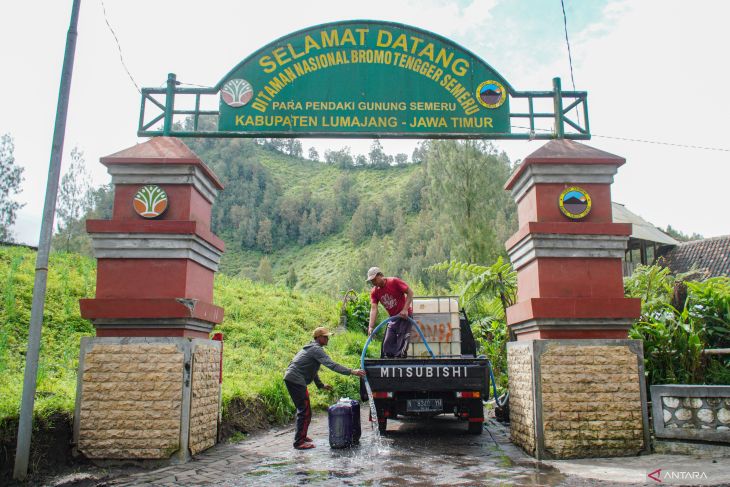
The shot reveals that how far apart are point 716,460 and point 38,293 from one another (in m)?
7.90

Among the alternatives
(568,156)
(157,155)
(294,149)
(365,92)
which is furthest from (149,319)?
(294,149)

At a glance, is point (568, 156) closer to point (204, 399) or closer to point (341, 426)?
point (341, 426)

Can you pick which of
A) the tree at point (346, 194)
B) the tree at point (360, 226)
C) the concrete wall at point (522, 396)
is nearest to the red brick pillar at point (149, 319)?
the concrete wall at point (522, 396)

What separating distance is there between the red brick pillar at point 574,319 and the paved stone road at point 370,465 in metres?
0.72

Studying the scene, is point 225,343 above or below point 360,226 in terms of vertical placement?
below

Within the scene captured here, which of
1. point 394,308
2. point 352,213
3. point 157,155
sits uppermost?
point 352,213

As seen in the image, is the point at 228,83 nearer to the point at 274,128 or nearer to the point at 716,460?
the point at 274,128

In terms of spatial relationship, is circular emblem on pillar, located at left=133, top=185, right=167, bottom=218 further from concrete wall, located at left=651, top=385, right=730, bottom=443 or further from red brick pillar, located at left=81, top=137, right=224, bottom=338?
concrete wall, located at left=651, top=385, right=730, bottom=443

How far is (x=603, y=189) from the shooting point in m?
7.07

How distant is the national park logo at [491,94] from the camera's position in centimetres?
780

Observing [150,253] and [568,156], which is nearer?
[150,253]

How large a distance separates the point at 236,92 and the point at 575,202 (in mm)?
4996

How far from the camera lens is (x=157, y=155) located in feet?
22.9

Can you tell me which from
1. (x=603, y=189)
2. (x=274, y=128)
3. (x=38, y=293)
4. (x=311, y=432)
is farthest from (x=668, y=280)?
(x=38, y=293)
